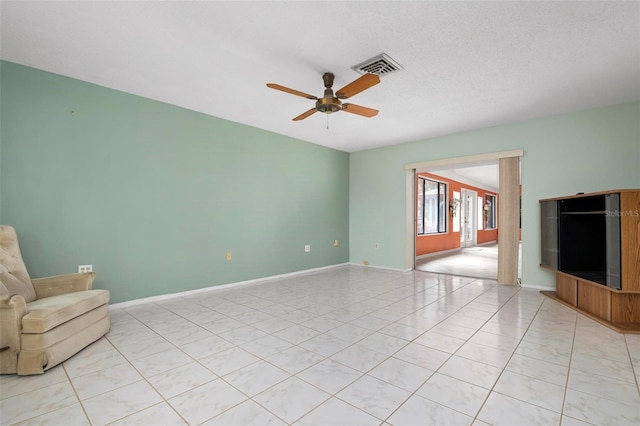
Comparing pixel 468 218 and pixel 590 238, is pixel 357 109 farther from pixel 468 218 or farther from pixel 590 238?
pixel 468 218

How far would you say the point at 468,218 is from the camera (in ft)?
35.9

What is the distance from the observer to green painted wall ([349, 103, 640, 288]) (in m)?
3.84

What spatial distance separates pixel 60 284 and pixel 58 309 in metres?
0.66

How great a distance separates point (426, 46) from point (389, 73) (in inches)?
20.8

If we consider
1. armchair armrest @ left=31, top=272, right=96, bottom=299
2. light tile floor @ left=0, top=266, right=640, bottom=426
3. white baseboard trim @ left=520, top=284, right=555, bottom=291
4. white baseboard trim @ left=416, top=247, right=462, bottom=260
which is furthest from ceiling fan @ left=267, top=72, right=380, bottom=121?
white baseboard trim @ left=416, top=247, right=462, bottom=260

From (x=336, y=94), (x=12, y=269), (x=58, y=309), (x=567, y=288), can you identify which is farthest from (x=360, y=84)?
(x=567, y=288)

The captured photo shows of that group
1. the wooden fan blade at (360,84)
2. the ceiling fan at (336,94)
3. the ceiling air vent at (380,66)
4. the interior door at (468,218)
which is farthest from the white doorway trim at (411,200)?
the interior door at (468,218)

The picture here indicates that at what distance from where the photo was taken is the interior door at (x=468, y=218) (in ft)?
34.1

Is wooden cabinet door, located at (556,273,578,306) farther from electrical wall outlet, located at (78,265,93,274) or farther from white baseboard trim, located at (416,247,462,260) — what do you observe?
electrical wall outlet, located at (78,265,93,274)

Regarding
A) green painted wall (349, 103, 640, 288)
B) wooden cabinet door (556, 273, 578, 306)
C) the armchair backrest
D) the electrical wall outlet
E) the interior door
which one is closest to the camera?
the armchair backrest

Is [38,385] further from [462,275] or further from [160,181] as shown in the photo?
[462,275]

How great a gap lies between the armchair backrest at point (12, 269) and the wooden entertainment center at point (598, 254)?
533cm

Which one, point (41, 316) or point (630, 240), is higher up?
point (630, 240)

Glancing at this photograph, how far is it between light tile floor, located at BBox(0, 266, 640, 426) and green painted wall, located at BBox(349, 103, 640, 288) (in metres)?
1.84
